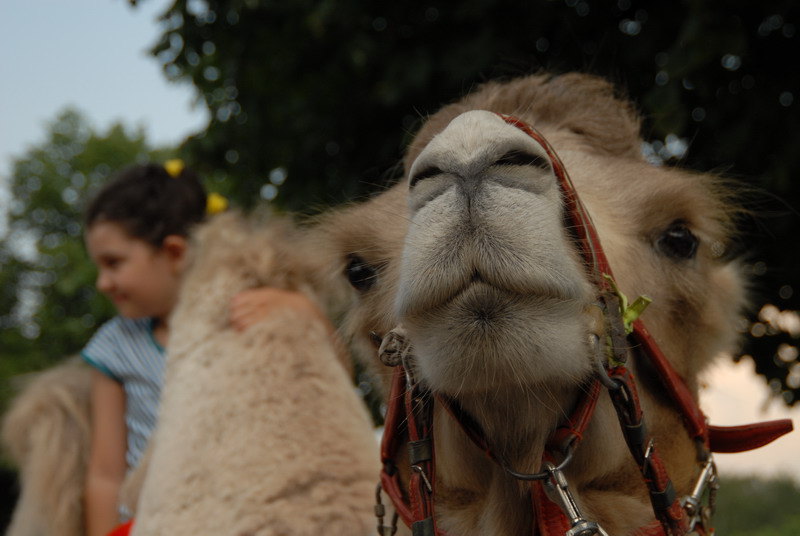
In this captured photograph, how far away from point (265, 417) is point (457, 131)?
47.7 inches

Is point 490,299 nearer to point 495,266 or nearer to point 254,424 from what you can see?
point 495,266

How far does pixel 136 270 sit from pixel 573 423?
2.28 m

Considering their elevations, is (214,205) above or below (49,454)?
above

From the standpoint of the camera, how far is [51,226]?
28.7m

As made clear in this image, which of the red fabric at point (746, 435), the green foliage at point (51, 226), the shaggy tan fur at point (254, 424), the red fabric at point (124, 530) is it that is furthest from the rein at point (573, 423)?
the green foliage at point (51, 226)

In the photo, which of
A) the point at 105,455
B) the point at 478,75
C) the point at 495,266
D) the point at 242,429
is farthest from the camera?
the point at 478,75

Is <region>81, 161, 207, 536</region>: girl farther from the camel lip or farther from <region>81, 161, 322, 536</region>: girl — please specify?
the camel lip

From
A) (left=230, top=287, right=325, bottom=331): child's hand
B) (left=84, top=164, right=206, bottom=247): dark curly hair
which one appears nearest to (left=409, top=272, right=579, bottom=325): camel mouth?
(left=230, top=287, right=325, bottom=331): child's hand

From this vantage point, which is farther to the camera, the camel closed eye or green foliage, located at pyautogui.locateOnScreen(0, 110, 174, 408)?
green foliage, located at pyautogui.locateOnScreen(0, 110, 174, 408)

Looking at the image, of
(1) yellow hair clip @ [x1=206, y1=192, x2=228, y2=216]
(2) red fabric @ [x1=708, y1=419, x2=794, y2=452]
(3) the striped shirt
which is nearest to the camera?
(2) red fabric @ [x1=708, y1=419, x2=794, y2=452]

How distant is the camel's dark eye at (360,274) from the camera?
1921 mm

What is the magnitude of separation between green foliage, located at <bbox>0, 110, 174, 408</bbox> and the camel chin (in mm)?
23974

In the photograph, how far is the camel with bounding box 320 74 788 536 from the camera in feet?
4.23

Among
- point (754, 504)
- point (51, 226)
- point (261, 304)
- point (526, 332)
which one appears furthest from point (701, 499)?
point (51, 226)
